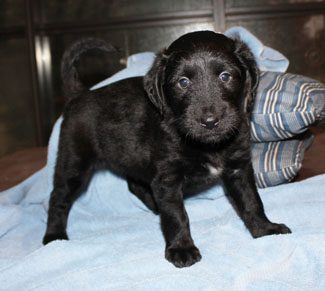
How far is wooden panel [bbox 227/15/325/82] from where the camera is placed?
4.68 metres

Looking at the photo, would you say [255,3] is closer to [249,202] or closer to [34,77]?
[34,77]

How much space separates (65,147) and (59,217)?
1.11 ft

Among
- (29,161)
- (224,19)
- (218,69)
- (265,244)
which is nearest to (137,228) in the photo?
(265,244)

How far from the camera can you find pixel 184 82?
1846 mm

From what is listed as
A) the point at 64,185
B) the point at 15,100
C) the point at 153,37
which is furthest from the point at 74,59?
the point at 15,100

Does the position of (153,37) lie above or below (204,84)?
below

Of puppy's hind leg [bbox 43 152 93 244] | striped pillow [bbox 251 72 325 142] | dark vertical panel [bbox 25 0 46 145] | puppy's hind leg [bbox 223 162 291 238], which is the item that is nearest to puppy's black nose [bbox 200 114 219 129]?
puppy's hind leg [bbox 223 162 291 238]

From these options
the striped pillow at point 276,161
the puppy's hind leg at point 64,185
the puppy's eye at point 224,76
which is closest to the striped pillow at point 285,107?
the striped pillow at point 276,161

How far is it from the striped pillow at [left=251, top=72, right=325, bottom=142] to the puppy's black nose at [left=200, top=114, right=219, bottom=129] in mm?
665

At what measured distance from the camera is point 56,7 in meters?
4.91

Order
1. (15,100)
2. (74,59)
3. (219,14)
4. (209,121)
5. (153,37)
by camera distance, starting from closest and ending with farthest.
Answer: (209,121) < (74,59) < (219,14) < (153,37) < (15,100)

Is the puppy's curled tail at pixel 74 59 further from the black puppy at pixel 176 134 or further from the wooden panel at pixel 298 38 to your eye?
the wooden panel at pixel 298 38

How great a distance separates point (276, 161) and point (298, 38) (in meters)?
2.78

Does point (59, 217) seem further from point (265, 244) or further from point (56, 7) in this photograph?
point (56, 7)
